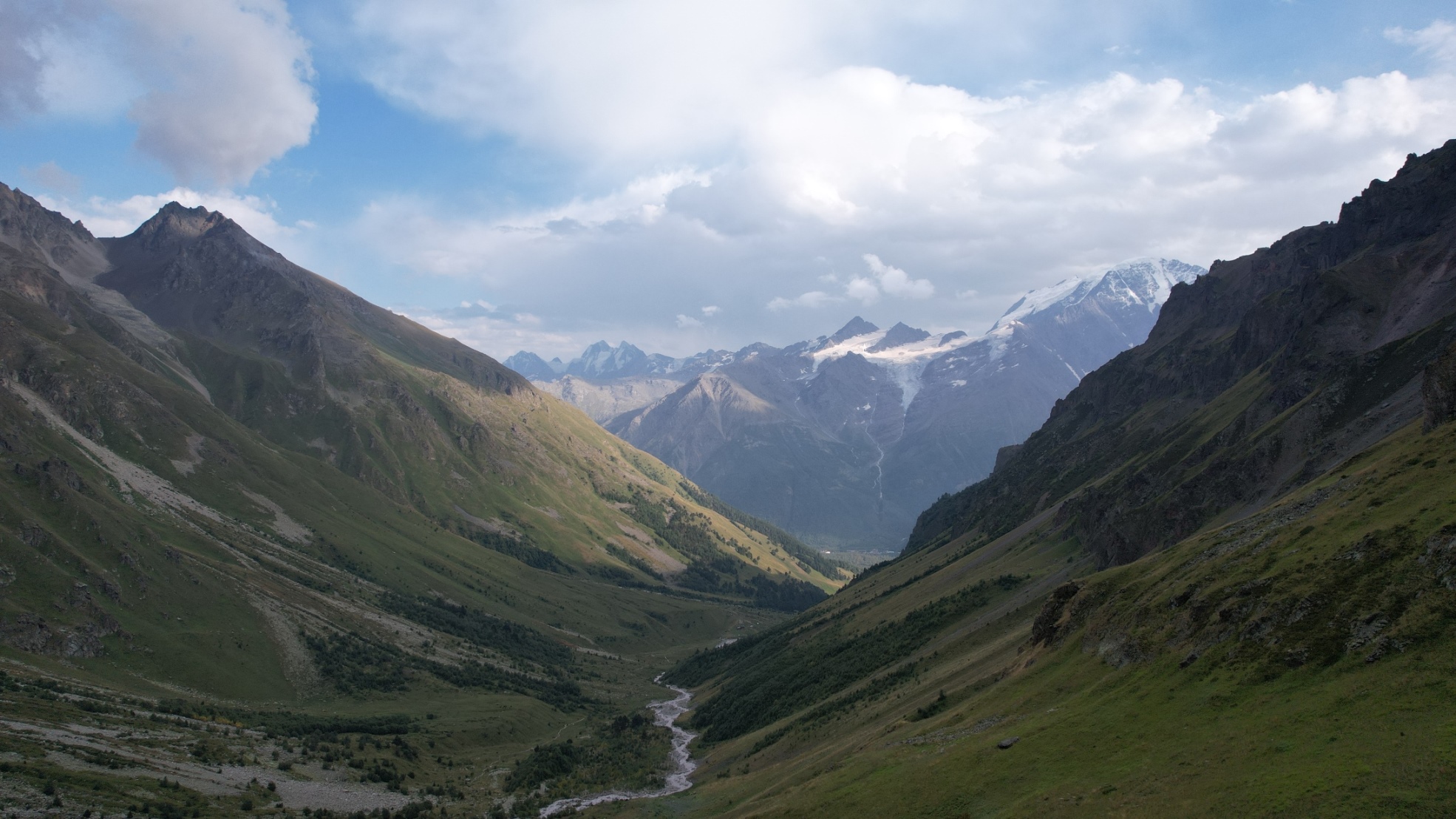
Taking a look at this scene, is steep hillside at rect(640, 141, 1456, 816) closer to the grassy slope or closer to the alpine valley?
the grassy slope

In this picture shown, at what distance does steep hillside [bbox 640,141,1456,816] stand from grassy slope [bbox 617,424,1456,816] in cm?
16

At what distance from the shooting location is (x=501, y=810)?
100000 mm

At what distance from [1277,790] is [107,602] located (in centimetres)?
17839

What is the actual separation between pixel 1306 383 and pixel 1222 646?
96.5 meters

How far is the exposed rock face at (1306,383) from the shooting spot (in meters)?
102

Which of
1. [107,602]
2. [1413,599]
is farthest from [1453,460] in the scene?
[107,602]

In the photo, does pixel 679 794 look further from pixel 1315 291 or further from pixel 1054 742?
pixel 1315 291

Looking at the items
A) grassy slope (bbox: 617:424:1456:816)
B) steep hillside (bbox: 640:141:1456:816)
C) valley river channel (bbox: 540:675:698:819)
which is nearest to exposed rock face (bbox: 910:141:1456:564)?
steep hillside (bbox: 640:141:1456:816)

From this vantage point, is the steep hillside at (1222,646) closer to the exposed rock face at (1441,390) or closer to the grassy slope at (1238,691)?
the grassy slope at (1238,691)

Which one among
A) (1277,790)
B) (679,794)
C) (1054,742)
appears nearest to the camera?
(1277,790)

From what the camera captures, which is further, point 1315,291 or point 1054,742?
point 1315,291

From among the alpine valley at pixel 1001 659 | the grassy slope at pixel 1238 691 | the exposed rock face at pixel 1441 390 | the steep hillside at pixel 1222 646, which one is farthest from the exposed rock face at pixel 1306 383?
the grassy slope at pixel 1238 691

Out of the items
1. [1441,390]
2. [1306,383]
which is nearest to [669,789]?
[1441,390]

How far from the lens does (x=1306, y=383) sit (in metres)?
122
